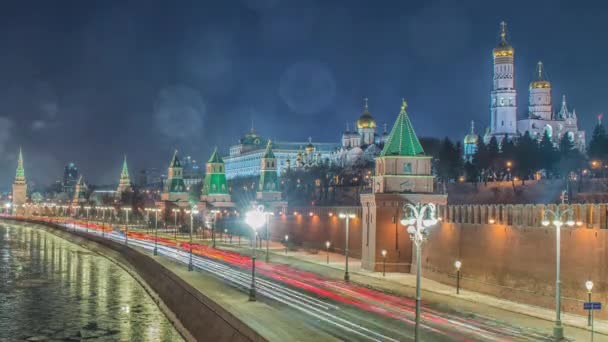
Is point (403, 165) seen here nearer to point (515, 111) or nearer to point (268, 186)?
point (268, 186)

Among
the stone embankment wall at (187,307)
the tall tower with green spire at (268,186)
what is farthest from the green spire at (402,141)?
the tall tower with green spire at (268,186)

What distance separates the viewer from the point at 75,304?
1940 inches

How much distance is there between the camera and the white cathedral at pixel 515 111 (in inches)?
5871

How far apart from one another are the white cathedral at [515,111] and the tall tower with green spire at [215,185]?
46.6m

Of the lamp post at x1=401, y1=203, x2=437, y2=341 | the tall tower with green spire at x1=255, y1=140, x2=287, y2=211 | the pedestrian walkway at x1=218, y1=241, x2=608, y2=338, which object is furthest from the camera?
the tall tower with green spire at x1=255, y1=140, x2=287, y2=211

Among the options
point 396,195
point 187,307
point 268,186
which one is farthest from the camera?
point 268,186

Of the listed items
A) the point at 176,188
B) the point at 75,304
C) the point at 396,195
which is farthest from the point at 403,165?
the point at 176,188

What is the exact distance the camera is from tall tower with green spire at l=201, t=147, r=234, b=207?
128m

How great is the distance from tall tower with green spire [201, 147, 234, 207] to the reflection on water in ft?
152

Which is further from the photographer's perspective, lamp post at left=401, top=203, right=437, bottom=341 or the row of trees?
the row of trees

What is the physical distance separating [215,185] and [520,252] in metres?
91.9

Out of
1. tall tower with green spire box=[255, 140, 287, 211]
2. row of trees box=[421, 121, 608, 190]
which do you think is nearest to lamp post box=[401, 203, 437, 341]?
row of trees box=[421, 121, 608, 190]

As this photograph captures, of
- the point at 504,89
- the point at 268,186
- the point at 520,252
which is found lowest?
the point at 520,252

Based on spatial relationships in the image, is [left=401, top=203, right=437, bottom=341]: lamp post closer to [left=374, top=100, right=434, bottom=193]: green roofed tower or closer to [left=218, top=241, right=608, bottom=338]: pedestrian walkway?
[left=218, top=241, right=608, bottom=338]: pedestrian walkway
